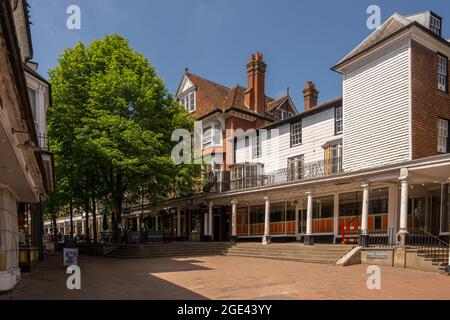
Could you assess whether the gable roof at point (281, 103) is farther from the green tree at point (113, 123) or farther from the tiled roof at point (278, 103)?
the green tree at point (113, 123)

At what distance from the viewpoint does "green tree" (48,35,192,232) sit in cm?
2162

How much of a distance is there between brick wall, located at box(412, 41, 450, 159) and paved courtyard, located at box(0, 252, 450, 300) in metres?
6.58

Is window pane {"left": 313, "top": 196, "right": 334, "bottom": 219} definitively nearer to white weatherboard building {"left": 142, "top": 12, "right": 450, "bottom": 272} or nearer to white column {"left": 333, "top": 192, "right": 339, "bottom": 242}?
white weatherboard building {"left": 142, "top": 12, "right": 450, "bottom": 272}

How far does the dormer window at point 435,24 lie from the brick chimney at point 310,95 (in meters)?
13.9

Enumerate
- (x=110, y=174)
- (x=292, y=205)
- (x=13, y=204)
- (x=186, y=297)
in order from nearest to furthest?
1. (x=186, y=297)
2. (x=13, y=204)
3. (x=110, y=174)
4. (x=292, y=205)

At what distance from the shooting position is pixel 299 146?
25.9m

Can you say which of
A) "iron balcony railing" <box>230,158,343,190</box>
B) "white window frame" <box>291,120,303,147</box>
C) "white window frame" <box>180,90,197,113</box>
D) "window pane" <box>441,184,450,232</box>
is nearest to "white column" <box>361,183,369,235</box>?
"window pane" <box>441,184,450,232</box>

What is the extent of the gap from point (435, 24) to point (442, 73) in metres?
2.69

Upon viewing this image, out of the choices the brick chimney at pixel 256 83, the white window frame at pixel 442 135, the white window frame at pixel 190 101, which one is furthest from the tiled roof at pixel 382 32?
the white window frame at pixel 190 101

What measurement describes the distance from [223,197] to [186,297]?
18.6 meters

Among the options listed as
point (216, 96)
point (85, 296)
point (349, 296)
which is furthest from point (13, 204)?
point (216, 96)

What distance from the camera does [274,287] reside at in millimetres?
10414

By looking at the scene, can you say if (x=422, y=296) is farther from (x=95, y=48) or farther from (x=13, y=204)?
(x=95, y=48)

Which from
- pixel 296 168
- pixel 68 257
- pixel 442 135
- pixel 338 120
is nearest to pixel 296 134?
pixel 296 168
